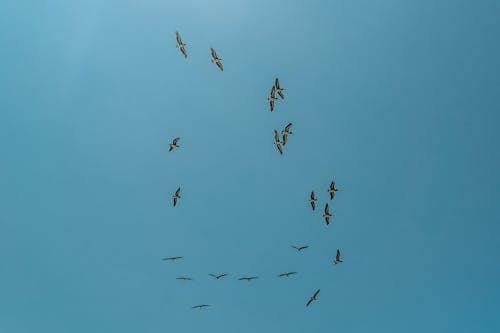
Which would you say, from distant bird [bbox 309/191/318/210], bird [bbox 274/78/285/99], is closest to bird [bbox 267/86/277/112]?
bird [bbox 274/78/285/99]

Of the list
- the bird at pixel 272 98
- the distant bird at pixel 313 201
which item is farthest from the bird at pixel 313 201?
the bird at pixel 272 98

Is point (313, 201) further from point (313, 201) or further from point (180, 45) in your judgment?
point (180, 45)

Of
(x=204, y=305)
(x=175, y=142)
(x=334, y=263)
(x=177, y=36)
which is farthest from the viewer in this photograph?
(x=204, y=305)

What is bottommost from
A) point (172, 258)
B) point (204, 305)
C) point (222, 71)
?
point (204, 305)

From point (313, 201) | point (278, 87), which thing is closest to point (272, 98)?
point (278, 87)

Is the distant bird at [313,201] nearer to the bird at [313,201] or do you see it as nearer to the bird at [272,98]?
the bird at [313,201]

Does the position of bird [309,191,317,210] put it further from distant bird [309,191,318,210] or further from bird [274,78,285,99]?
bird [274,78,285,99]

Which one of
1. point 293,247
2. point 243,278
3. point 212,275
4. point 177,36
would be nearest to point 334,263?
point 293,247

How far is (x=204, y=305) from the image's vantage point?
235 ft

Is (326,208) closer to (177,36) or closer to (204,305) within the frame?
(204,305)

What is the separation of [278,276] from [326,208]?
13206 mm

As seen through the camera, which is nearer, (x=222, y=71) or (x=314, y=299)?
Result: (x=222, y=71)

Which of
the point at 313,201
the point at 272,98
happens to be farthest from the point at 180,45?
the point at 313,201

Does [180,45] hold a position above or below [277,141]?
above
